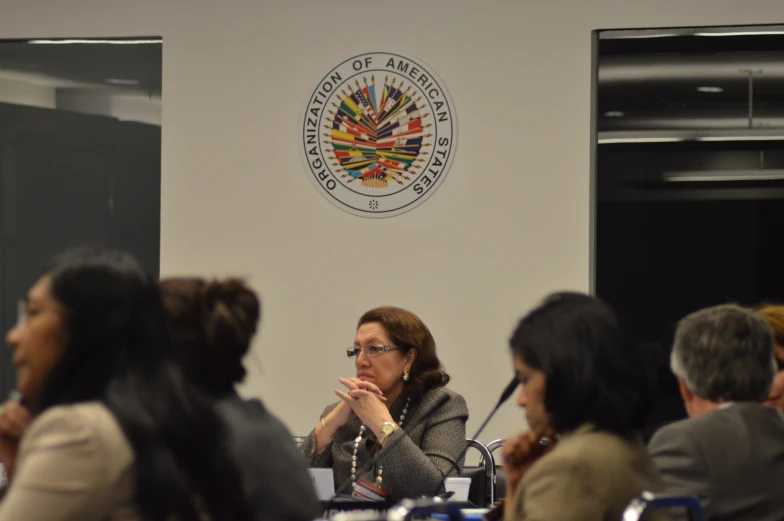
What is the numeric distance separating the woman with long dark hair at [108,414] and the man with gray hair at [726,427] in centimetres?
107

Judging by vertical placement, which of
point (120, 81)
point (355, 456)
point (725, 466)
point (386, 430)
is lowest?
point (355, 456)

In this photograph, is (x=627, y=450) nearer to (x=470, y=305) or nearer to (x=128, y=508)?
(x=128, y=508)

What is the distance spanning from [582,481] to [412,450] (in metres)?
1.58

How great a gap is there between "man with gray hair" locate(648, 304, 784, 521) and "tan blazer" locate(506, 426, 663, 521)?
0.39 meters

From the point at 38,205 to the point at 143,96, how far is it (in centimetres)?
75

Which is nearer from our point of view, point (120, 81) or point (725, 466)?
point (725, 466)

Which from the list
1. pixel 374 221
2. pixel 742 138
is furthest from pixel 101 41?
pixel 742 138

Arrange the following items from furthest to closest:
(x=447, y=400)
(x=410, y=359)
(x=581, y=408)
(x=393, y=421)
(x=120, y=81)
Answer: (x=120, y=81) → (x=410, y=359) → (x=447, y=400) → (x=393, y=421) → (x=581, y=408)

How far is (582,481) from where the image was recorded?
72.0 inches

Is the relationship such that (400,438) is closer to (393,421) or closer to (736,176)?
(393,421)

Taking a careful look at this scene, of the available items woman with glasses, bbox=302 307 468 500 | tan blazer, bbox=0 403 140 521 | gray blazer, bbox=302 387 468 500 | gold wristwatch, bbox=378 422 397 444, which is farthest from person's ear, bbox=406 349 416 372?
tan blazer, bbox=0 403 140 521

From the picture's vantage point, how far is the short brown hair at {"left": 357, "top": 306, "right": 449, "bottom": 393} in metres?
3.71

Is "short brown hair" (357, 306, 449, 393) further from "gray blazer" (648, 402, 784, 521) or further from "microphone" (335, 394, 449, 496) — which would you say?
"gray blazer" (648, 402, 784, 521)

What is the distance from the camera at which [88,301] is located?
1.59m
